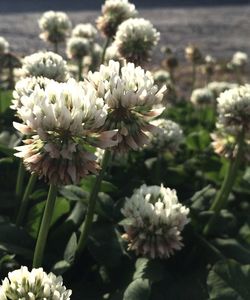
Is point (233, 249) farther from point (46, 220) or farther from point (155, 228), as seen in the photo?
point (46, 220)

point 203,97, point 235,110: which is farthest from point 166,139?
point 203,97

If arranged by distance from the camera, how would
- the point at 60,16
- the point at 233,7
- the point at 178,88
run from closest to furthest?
the point at 60,16 < the point at 178,88 < the point at 233,7

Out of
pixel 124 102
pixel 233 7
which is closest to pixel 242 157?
pixel 124 102

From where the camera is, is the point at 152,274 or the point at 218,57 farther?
the point at 218,57

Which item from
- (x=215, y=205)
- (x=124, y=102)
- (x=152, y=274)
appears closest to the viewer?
(x=124, y=102)

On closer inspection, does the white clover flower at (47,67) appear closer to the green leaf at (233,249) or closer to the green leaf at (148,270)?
the green leaf at (148,270)

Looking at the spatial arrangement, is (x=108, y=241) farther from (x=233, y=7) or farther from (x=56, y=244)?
(x=233, y=7)
